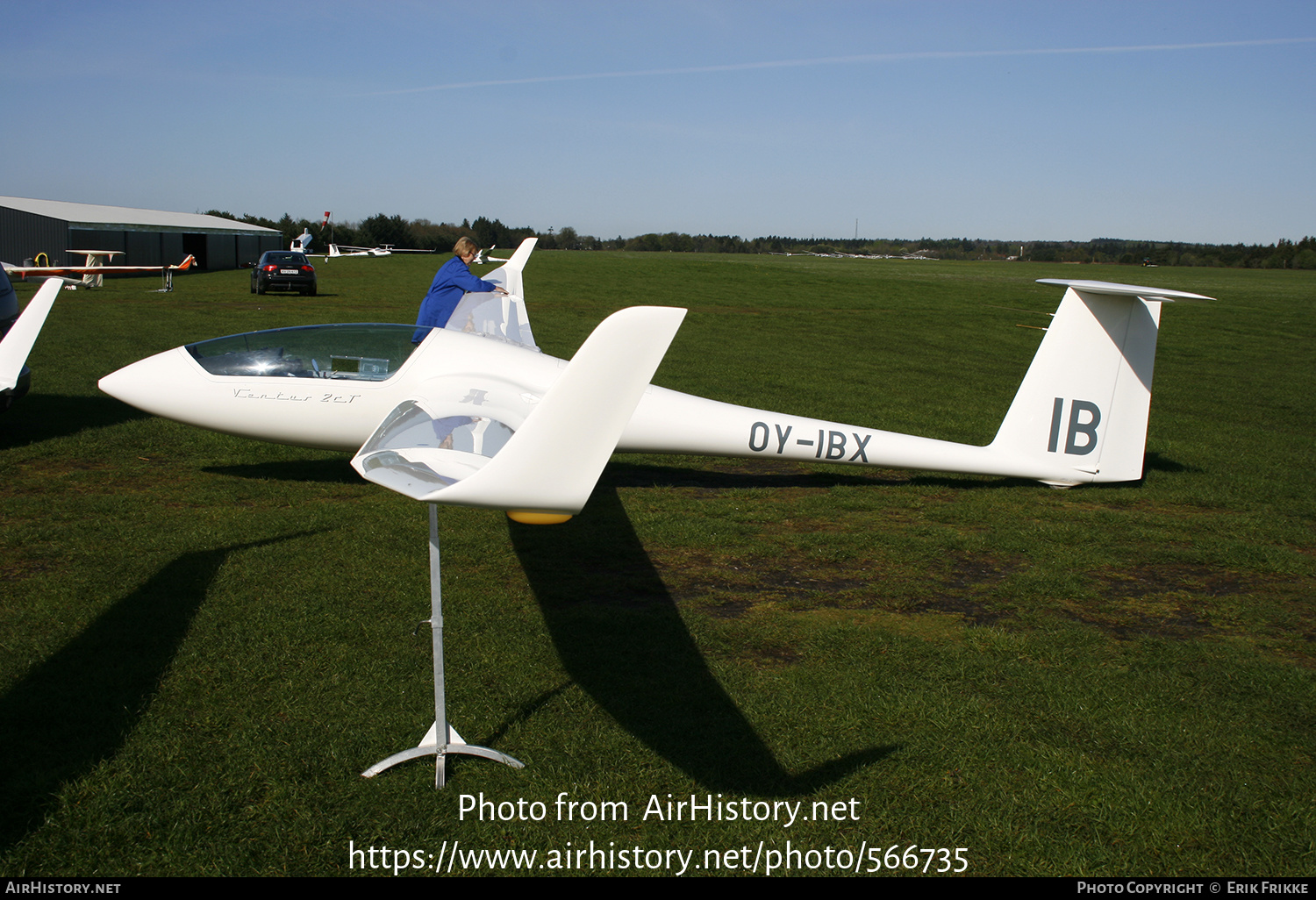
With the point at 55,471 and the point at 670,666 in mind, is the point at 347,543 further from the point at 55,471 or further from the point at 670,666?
the point at 55,471

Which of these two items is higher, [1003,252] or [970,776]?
[1003,252]

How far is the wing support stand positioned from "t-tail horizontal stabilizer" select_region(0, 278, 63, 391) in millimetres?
7523

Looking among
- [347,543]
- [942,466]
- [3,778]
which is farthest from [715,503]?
[3,778]

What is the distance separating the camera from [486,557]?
6.44 meters

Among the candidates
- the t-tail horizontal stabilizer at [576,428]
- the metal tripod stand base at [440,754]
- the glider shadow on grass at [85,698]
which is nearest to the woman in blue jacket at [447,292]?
the glider shadow on grass at [85,698]

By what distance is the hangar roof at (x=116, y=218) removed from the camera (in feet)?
148

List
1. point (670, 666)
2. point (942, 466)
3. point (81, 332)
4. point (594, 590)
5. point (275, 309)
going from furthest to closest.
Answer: point (275, 309)
point (81, 332)
point (942, 466)
point (594, 590)
point (670, 666)

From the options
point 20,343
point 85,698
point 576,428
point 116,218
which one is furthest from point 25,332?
point 116,218

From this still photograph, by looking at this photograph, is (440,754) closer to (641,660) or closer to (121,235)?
(641,660)

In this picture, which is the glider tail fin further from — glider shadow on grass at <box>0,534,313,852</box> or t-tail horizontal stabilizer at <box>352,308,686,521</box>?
glider shadow on grass at <box>0,534,313,852</box>

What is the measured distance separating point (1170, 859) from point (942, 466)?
5.03 m

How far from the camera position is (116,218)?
163 feet

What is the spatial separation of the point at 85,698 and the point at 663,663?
298cm

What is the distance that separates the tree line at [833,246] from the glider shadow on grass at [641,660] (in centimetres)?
8365
